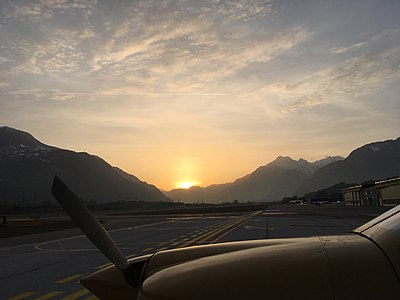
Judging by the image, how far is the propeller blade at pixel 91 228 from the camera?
3.94 meters

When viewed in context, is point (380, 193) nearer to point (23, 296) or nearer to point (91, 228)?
point (23, 296)

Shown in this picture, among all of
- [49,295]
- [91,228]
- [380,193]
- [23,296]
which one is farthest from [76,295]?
[380,193]

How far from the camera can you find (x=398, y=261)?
8.97ft

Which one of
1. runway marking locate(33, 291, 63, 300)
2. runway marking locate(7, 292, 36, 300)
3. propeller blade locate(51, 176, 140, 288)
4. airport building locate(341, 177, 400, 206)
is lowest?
runway marking locate(7, 292, 36, 300)

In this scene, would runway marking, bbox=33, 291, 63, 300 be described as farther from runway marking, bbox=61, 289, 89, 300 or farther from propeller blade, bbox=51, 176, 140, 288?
propeller blade, bbox=51, 176, 140, 288

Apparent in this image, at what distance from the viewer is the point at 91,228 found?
13.5 ft

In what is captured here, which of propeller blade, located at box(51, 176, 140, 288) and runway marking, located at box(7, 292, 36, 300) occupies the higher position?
propeller blade, located at box(51, 176, 140, 288)

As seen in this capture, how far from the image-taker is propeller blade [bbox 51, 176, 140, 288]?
12.9 ft

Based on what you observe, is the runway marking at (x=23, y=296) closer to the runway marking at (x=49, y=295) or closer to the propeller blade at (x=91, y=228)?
the runway marking at (x=49, y=295)

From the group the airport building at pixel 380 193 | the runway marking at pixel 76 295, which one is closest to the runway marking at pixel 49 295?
the runway marking at pixel 76 295

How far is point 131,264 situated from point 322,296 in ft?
7.25

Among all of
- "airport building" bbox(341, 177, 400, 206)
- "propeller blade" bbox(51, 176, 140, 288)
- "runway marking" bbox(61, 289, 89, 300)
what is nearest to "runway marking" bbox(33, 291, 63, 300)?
"runway marking" bbox(61, 289, 89, 300)

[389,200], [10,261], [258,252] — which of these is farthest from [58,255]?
[389,200]

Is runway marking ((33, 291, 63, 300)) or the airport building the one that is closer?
runway marking ((33, 291, 63, 300))
